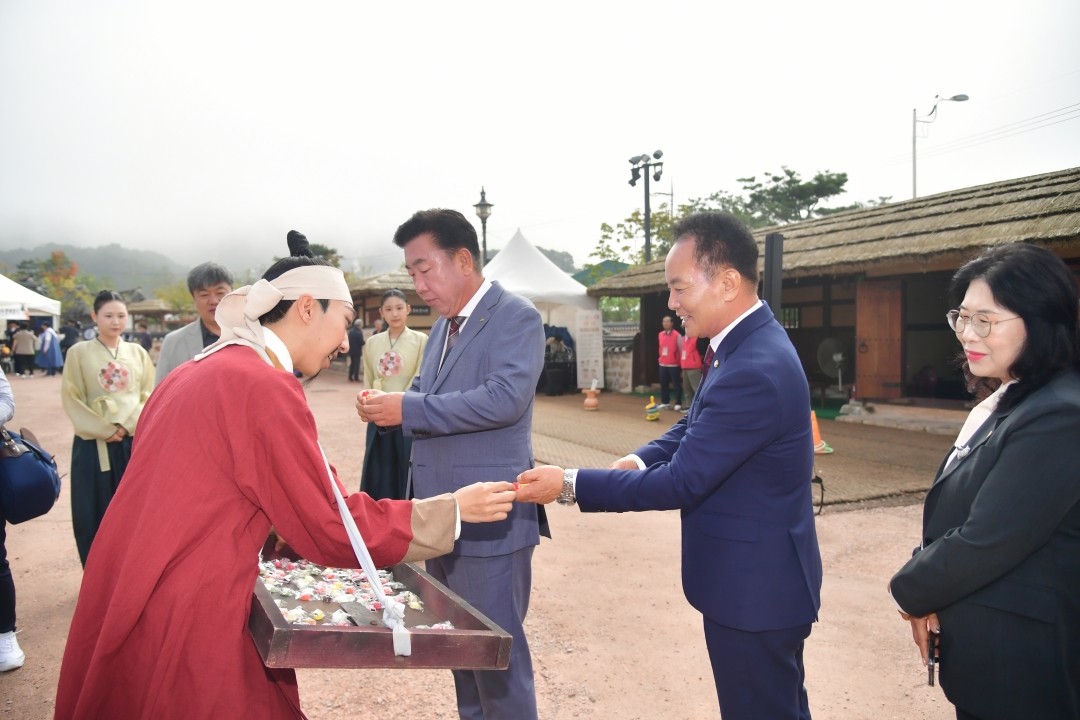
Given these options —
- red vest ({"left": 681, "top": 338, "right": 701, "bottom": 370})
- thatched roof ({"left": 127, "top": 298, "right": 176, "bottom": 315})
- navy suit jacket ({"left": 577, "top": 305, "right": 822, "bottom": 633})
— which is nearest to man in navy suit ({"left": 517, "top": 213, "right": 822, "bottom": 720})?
navy suit jacket ({"left": 577, "top": 305, "right": 822, "bottom": 633})

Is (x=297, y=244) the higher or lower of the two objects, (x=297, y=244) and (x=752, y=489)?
the higher

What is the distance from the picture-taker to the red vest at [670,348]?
13.1 metres

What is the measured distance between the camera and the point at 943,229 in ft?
34.1

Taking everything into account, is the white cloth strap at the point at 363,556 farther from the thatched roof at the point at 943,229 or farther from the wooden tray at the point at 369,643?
the thatched roof at the point at 943,229

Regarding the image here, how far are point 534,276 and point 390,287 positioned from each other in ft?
23.8

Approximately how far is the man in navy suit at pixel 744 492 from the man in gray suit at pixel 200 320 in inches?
128

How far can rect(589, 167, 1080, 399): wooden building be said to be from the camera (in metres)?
9.55

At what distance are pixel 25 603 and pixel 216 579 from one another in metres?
4.28

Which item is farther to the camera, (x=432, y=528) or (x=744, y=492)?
(x=744, y=492)

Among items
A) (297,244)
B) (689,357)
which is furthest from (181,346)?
(689,357)

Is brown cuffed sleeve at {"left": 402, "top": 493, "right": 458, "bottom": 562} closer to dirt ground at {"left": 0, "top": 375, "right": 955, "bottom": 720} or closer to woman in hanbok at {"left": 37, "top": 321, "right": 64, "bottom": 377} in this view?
dirt ground at {"left": 0, "top": 375, "right": 955, "bottom": 720}

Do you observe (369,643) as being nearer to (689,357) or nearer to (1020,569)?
(1020,569)

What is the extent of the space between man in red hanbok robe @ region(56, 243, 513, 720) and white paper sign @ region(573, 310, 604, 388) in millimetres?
14769

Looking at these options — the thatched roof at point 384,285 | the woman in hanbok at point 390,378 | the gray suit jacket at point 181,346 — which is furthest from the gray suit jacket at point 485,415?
the thatched roof at point 384,285
